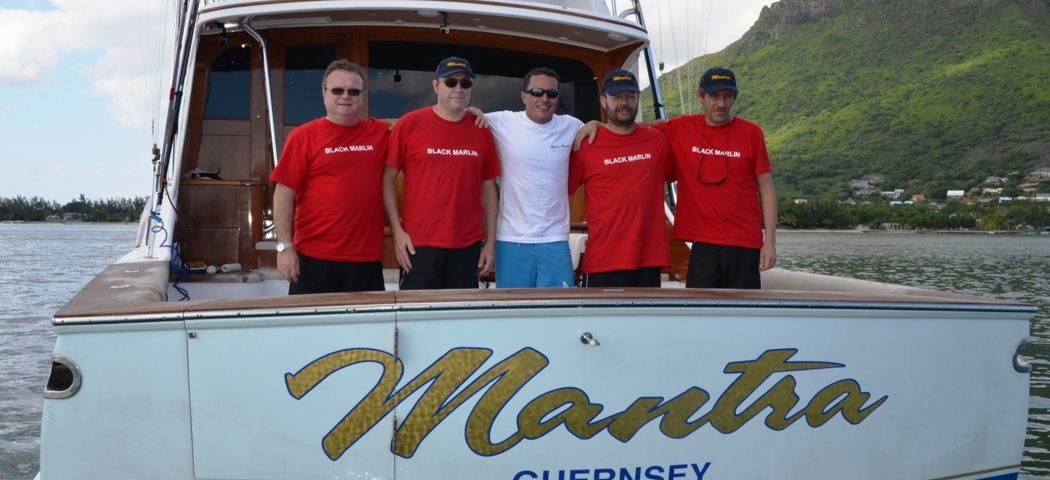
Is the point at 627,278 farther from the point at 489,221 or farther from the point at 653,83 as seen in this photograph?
the point at 653,83

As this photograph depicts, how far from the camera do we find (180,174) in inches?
234

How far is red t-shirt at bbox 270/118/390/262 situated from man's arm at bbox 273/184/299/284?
45 mm

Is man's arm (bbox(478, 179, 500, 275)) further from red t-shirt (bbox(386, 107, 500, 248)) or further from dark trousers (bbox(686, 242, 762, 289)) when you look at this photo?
dark trousers (bbox(686, 242, 762, 289))

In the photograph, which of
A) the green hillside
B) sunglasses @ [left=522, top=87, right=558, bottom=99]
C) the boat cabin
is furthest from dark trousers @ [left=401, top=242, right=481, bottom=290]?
the green hillside

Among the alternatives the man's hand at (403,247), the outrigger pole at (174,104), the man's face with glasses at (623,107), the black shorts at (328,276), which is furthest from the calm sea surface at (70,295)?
the man's face with glasses at (623,107)

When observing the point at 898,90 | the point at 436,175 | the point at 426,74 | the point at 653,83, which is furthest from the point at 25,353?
the point at 898,90

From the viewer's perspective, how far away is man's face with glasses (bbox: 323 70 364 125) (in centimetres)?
410

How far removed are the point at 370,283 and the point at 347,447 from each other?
133cm

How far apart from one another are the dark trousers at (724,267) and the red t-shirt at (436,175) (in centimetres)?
115

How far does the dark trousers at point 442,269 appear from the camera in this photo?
4.19 meters

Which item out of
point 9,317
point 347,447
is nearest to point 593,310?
point 347,447

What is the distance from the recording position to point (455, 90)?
4203mm

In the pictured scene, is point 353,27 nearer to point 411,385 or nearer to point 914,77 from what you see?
point 411,385

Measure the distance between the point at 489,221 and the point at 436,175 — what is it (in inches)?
15.7
